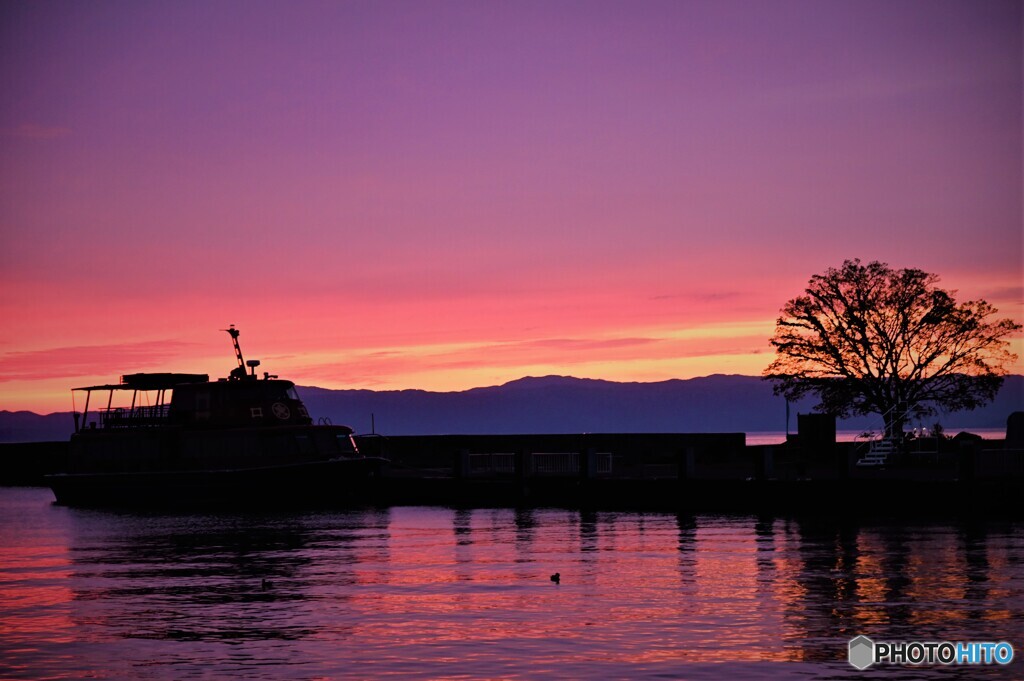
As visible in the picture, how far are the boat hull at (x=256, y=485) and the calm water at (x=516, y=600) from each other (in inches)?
509

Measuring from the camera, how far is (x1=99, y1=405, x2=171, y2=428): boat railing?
200 feet

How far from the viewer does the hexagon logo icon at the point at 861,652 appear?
62.8ft

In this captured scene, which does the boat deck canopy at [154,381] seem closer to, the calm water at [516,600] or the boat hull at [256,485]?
the boat hull at [256,485]

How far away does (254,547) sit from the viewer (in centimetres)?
3953

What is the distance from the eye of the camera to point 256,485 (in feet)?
189

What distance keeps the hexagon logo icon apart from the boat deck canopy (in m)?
44.7

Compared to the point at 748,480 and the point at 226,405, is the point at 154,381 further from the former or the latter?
the point at 748,480

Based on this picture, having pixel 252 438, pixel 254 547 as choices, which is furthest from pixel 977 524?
pixel 252 438

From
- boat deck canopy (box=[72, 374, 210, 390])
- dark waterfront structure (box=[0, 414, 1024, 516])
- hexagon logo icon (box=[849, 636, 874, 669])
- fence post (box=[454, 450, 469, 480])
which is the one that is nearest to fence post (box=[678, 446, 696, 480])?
dark waterfront structure (box=[0, 414, 1024, 516])

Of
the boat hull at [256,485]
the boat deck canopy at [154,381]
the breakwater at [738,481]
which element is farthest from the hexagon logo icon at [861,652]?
the boat deck canopy at [154,381]

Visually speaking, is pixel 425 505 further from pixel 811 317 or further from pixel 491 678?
pixel 491 678

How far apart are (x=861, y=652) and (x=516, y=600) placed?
323 inches

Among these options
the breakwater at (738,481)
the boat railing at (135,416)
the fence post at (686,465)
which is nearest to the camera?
the breakwater at (738,481)

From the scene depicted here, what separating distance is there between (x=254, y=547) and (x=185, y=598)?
12041 millimetres
